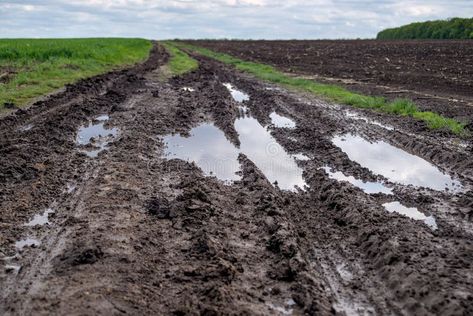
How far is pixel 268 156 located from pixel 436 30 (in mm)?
67568

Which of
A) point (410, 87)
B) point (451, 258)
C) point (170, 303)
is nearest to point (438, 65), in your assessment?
point (410, 87)

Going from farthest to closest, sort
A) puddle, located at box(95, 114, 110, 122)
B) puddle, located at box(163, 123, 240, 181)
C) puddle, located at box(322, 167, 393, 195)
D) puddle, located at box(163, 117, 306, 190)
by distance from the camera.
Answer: puddle, located at box(95, 114, 110, 122) → puddle, located at box(163, 123, 240, 181) → puddle, located at box(163, 117, 306, 190) → puddle, located at box(322, 167, 393, 195)

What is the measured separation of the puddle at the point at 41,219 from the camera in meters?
6.82

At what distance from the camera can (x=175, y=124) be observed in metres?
13.3

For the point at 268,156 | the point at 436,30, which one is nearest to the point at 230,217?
the point at 268,156

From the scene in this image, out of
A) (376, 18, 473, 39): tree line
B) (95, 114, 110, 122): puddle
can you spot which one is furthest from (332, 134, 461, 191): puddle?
(376, 18, 473, 39): tree line

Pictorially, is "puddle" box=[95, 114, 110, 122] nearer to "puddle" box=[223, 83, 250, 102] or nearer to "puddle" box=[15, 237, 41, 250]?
"puddle" box=[223, 83, 250, 102]

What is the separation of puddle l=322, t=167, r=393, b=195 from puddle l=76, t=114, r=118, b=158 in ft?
14.6

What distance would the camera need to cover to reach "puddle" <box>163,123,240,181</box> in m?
9.71

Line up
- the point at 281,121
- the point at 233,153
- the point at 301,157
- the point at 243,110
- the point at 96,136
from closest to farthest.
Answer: the point at 301,157
the point at 233,153
the point at 96,136
the point at 281,121
the point at 243,110

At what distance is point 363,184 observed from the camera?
9.00m

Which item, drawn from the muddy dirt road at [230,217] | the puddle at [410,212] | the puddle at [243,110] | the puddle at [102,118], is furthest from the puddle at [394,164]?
the puddle at [102,118]

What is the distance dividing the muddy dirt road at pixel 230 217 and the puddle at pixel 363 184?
54mm

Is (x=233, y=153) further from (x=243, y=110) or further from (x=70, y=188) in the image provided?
(x=243, y=110)
